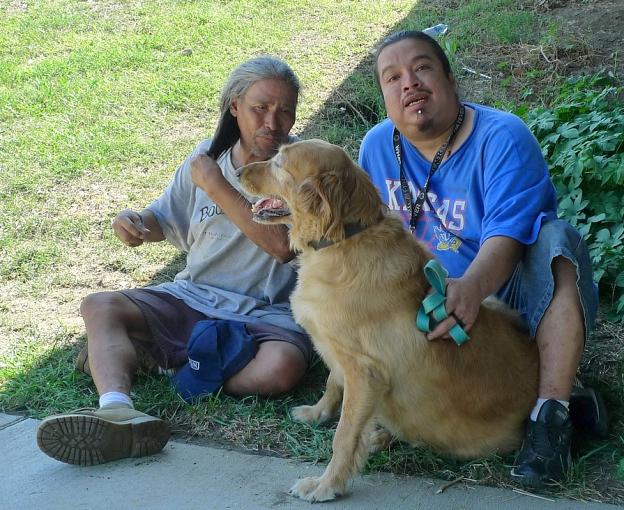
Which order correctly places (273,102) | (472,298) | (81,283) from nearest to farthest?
A: (472,298) < (273,102) < (81,283)

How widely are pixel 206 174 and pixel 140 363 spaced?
1.11 metres

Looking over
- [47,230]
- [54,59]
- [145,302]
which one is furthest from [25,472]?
[54,59]

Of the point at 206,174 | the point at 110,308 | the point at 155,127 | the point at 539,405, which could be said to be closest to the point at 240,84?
the point at 206,174

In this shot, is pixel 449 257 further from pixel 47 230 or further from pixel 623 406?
pixel 47 230

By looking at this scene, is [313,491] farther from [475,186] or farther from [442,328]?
[475,186]

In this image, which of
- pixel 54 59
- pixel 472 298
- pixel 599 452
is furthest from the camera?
pixel 54 59

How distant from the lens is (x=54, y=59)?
9227mm

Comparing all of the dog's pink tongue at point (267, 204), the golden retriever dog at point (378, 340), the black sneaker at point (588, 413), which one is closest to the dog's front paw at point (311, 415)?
the golden retriever dog at point (378, 340)

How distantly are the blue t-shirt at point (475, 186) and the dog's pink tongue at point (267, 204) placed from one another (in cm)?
54

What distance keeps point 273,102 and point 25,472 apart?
208cm

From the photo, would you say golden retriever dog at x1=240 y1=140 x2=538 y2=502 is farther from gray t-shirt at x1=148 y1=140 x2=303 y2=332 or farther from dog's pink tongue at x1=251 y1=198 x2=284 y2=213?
gray t-shirt at x1=148 y1=140 x2=303 y2=332

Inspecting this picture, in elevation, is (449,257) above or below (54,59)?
below

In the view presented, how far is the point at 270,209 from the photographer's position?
321cm

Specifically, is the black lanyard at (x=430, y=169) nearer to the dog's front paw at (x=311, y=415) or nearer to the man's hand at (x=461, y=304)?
the man's hand at (x=461, y=304)
